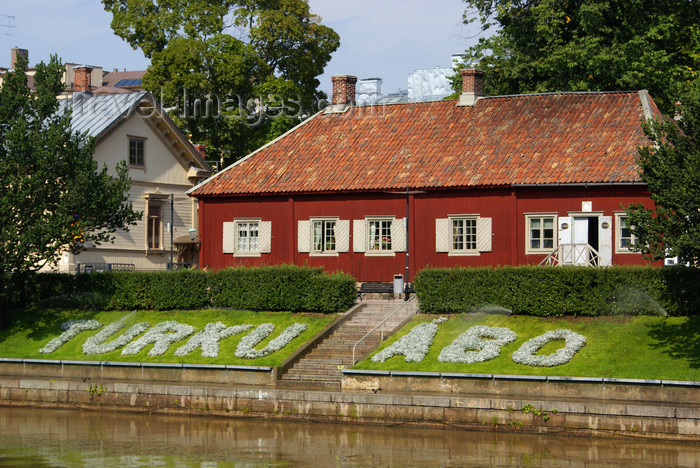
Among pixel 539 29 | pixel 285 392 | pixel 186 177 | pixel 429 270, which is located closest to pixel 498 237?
pixel 429 270

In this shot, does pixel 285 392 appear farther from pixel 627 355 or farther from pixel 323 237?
pixel 323 237

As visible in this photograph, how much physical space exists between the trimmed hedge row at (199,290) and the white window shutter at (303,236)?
5.54 meters

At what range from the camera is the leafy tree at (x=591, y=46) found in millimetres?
42906

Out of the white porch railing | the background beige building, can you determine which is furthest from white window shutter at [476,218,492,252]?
the background beige building

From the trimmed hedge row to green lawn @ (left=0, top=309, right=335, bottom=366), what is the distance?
351 mm

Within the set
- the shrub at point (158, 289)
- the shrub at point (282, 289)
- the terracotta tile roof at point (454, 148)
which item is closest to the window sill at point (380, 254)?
the terracotta tile roof at point (454, 148)

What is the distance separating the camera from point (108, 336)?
34.8 m

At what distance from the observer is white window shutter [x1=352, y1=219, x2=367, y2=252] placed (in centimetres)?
4006

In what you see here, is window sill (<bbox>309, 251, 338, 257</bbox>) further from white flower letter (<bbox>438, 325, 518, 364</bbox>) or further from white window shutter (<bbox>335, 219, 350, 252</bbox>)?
white flower letter (<bbox>438, 325, 518, 364</bbox>)

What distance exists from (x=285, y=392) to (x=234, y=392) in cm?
152

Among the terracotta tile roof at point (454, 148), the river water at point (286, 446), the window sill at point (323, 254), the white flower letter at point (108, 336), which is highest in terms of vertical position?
the terracotta tile roof at point (454, 148)

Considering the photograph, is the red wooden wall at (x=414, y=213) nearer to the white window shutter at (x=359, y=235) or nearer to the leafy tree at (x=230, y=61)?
the white window shutter at (x=359, y=235)

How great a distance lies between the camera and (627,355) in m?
27.6

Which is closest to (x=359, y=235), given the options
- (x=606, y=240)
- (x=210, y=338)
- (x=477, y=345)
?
(x=210, y=338)
